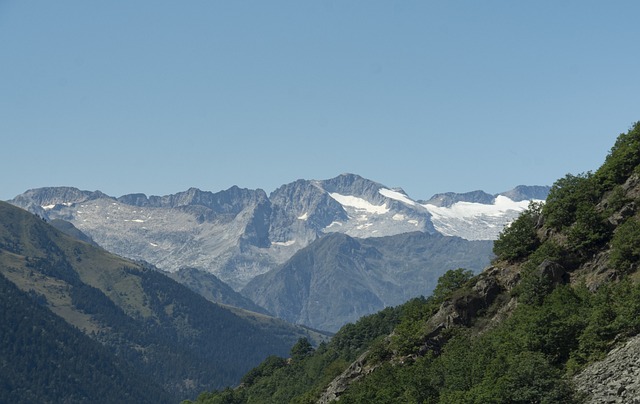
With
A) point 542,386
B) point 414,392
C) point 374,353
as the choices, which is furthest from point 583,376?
point 374,353

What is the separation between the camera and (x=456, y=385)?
95438mm

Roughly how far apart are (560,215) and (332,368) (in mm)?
66848

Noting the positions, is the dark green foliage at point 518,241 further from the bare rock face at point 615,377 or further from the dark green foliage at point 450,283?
the bare rock face at point 615,377

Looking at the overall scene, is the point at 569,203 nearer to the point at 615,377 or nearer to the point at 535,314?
the point at 535,314

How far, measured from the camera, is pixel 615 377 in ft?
241

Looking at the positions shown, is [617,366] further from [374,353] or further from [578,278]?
[374,353]

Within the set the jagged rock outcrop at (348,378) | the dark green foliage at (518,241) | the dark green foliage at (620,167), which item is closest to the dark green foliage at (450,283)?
the dark green foliage at (518,241)

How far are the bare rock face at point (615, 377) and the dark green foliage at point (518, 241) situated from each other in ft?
143

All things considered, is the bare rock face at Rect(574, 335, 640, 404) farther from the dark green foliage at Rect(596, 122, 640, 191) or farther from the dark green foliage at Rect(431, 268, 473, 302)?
the dark green foliage at Rect(431, 268, 473, 302)

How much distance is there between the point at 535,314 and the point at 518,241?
28602 millimetres

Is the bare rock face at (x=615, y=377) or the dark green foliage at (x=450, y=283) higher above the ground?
the dark green foliage at (x=450, y=283)

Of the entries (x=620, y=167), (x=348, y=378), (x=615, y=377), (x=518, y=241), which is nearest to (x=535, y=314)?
(x=615, y=377)

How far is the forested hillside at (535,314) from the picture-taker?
84.6m

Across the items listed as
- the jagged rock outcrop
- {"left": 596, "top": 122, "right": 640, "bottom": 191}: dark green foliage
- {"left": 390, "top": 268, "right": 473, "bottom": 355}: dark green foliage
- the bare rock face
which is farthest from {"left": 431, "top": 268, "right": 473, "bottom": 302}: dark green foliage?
the bare rock face
